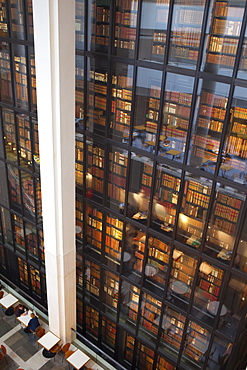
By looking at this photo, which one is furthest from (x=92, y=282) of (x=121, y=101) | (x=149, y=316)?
(x=121, y=101)

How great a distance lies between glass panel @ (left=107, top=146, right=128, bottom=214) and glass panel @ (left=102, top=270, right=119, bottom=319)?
5.11ft

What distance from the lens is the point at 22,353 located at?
7.72 m

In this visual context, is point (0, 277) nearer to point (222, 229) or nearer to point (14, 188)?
point (14, 188)

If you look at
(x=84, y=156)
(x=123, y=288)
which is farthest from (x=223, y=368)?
(x=84, y=156)

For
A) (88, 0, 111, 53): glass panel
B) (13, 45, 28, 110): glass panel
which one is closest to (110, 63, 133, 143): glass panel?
(88, 0, 111, 53): glass panel

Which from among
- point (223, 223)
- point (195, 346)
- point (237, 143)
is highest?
point (237, 143)

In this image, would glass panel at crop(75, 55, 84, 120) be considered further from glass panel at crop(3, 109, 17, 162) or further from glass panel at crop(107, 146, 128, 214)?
glass panel at crop(3, 109, 17, 162)

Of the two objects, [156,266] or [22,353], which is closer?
[156,266]

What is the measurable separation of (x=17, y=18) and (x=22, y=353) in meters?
6.47

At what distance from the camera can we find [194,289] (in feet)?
19.8

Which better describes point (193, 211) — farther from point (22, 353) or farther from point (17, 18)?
point (22, 353)

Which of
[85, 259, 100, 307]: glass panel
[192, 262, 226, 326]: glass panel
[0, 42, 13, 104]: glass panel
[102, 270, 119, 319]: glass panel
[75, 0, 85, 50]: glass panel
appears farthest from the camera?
[85, 259, 100, 307]: glass panel

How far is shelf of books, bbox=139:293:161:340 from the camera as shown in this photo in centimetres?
679

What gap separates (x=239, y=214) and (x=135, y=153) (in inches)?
71.3
